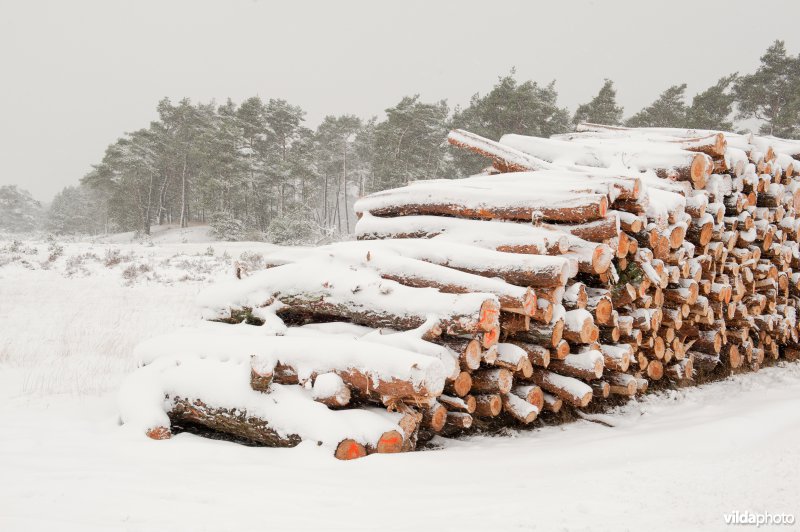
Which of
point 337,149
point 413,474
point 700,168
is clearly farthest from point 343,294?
point 337,149

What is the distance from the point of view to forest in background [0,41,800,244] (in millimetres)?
27438

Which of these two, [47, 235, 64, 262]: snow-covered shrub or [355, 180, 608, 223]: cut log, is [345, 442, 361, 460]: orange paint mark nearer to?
[355, 180, 608, 223]: cut log

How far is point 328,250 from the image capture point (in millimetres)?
4758

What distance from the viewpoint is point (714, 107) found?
2728cm

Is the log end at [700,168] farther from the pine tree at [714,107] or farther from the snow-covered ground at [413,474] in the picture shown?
the pine tree at [714,107]

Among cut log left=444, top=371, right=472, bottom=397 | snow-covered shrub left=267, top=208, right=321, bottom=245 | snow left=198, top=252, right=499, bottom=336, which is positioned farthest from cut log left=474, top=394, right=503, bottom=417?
snow-covered shrub left=267, top=208, right=321, bottom=245

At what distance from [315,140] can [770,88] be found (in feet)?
118

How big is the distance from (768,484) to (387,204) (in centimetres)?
430

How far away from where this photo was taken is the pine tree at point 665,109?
3128 centimetres

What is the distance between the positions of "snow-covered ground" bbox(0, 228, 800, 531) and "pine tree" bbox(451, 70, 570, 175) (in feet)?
89.0

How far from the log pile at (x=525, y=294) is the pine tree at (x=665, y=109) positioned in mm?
28444

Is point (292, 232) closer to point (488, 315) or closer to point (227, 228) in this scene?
point (227, 228)

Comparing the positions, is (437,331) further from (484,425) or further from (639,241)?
(639,241)

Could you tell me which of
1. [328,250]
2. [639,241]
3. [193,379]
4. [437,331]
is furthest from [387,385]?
[639,241]
